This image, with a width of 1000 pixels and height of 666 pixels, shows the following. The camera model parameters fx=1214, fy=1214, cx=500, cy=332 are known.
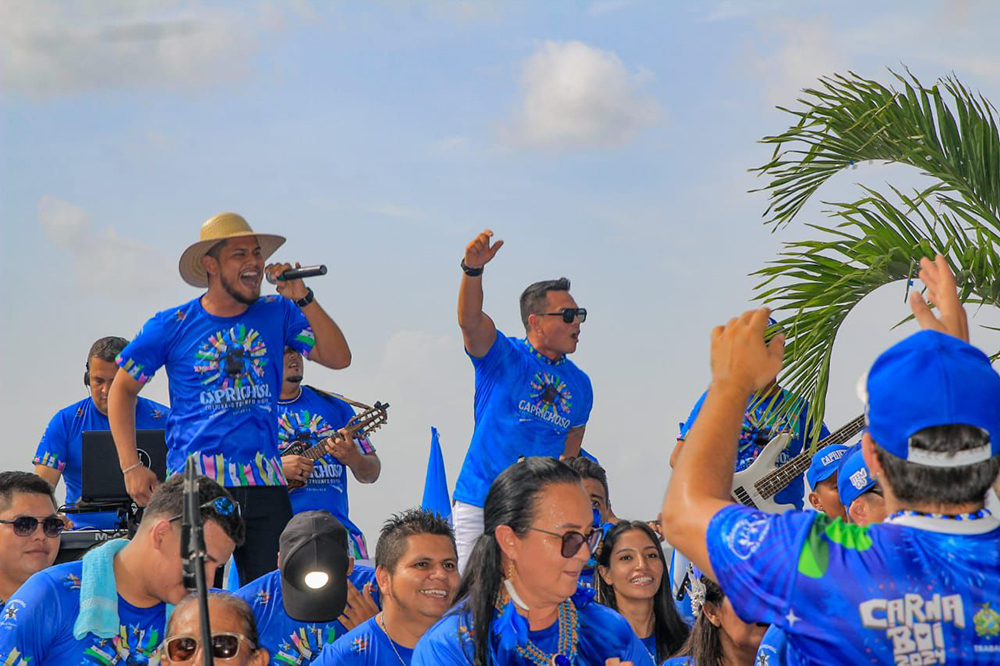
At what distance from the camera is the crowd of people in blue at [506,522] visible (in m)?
2.14

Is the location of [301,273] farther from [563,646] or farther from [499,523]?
[563,646]

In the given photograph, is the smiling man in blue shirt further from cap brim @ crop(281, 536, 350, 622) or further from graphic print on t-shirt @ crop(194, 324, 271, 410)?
graphic print on t-shirt @ crop(194, 324, 271, 410)

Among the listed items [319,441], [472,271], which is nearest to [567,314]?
[472,271]

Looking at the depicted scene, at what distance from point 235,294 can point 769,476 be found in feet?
11.0

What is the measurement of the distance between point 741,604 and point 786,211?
12.6 feet

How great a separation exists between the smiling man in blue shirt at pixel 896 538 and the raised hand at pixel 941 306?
0.36 metres

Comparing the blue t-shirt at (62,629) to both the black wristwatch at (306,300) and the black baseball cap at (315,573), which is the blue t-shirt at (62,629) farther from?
the black wristwatch at (306,300)

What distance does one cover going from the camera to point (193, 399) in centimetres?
590

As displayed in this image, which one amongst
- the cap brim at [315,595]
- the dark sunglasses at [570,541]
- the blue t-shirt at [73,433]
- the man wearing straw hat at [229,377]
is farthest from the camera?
the blue t-shirt at [73,433]

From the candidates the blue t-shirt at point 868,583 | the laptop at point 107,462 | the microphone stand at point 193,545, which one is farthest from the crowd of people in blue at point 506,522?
the laptop at point 107,462

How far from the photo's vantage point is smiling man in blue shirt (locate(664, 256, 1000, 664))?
2107 mm

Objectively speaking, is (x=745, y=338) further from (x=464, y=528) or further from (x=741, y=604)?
(x=464, y=528)

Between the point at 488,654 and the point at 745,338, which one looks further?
the point at 488,654

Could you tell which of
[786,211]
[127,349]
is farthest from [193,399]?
[786,211]
